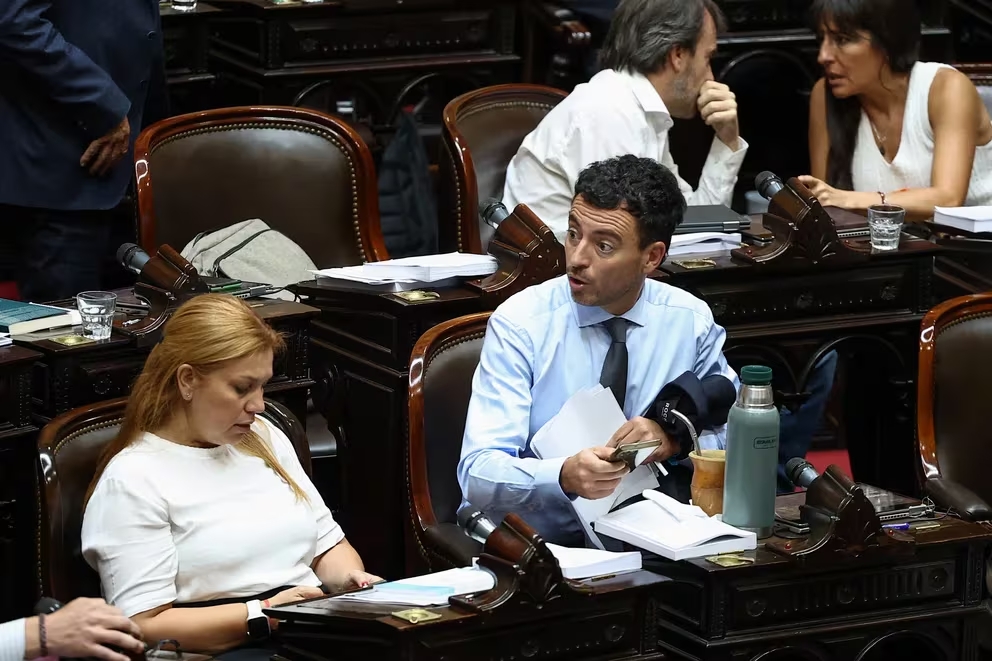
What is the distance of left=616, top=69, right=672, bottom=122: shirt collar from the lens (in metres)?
4.22

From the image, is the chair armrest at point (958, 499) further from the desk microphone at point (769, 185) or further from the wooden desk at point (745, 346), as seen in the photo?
the desk microphone at point (769, 185)

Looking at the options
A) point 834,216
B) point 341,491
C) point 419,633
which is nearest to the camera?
point 419,633

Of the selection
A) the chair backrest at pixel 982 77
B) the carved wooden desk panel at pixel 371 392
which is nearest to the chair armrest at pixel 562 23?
the chair backrest at pixel 982 77

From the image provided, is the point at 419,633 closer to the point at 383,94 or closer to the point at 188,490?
the point at 188,490

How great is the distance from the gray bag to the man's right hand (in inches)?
47.2

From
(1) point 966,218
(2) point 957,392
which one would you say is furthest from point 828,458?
(2) point 957,392

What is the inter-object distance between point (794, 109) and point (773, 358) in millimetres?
2154

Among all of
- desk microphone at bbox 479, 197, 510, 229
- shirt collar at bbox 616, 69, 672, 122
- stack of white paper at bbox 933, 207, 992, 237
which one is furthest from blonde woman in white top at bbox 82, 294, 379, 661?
stack of white paper at bbox 933, 207, 992, 237

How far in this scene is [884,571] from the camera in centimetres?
271

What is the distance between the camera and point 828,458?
Result: 4.89 metres

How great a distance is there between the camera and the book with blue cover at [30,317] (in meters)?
3.18

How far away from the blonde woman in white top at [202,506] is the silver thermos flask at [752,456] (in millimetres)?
622

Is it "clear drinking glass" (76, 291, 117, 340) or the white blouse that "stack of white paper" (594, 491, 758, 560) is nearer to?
the white blouse

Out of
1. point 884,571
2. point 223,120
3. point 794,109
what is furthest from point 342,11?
point 884,571
